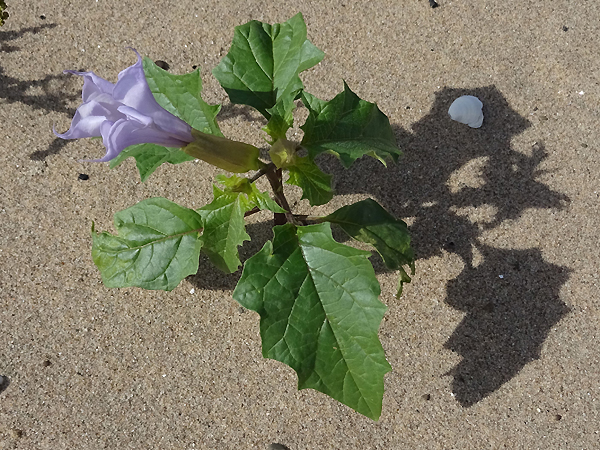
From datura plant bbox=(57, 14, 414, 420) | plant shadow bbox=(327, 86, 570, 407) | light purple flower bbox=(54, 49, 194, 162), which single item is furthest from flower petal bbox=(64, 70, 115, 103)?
plant shadow bbox=(327, 86, 570, 407)

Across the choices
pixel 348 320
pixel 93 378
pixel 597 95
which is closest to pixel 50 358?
pixel 93 378

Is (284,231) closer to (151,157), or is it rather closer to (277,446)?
(151,157)

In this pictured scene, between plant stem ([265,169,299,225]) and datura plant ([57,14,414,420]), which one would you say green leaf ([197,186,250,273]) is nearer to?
datura plant ([57,14,414,420])

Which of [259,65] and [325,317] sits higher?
[259,65]

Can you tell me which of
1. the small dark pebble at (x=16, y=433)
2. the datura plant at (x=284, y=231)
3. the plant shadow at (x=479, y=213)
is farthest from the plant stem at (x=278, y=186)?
the small dark pebble at (x=16, y=433)

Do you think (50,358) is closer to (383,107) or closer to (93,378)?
(93,378)

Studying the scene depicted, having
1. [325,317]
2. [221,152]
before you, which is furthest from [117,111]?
[325,317]
